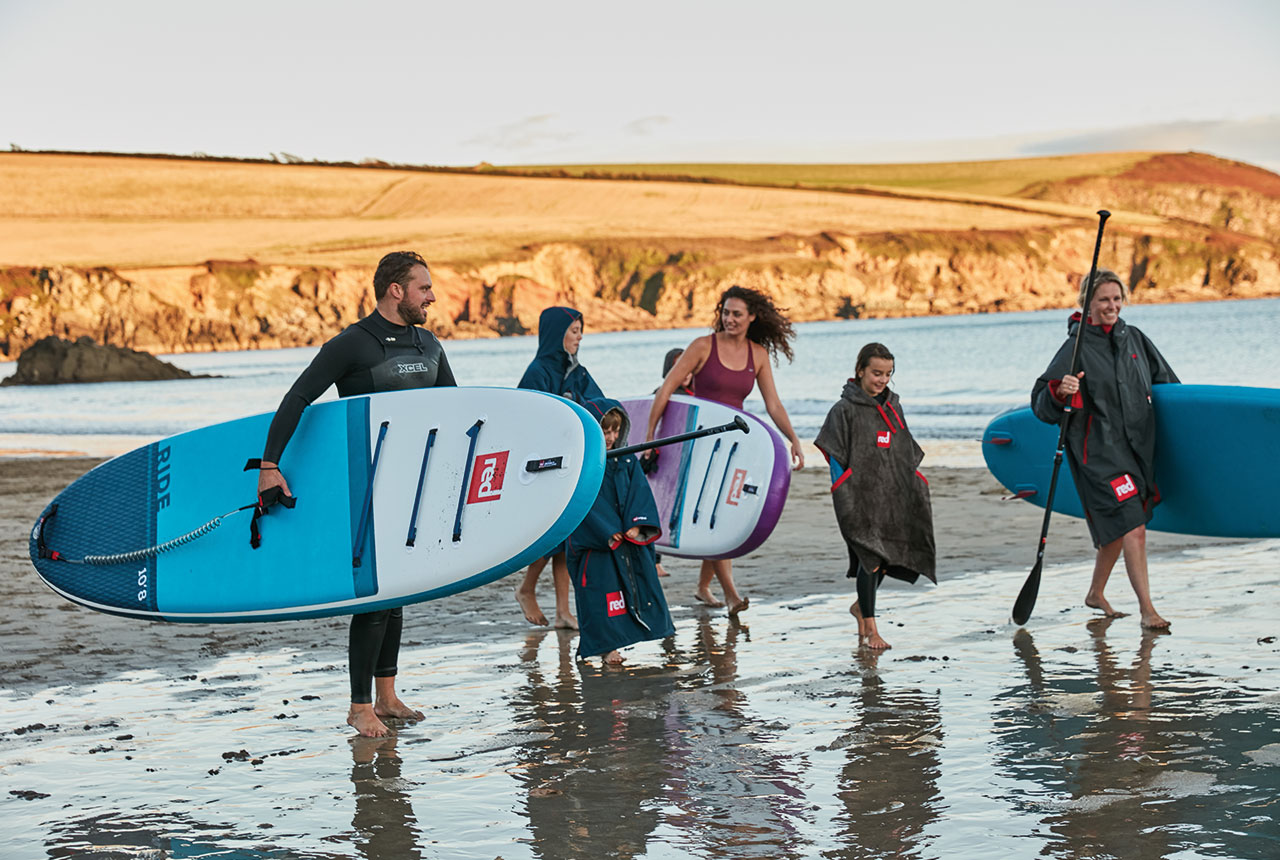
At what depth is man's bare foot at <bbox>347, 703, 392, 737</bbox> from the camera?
4.86 meters

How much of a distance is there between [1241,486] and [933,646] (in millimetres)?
1843

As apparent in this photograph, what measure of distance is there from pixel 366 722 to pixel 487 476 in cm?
99

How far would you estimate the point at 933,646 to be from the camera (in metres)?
6.07

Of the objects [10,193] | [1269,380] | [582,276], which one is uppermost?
[10,193]

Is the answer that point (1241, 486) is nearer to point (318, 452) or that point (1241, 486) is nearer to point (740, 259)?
point (318, 452)

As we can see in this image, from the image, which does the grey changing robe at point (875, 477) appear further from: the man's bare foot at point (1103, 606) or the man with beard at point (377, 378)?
the man with beard at point (377, 378)

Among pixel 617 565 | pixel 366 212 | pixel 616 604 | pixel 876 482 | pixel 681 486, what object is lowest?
pixel 616 604

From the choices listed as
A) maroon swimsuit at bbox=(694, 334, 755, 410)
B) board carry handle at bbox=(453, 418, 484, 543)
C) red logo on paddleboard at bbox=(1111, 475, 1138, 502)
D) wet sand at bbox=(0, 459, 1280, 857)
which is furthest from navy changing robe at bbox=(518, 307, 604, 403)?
red logo on paddleboard at bbox=(1111, 475, 1138, 502)

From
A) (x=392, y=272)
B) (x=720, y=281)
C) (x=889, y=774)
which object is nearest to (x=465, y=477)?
(x=392, y=272)

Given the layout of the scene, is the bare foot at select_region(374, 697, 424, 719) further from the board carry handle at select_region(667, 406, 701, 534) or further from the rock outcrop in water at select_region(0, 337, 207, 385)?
the rock outcrop in water at select_region(0, 337, 207, 385)

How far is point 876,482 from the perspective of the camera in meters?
6.29

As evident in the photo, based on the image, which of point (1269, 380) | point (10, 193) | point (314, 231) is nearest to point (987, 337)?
point (1269, 380)

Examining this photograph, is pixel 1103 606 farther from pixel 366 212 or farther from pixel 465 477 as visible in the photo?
pixel 366 212

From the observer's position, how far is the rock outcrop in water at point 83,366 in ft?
149
